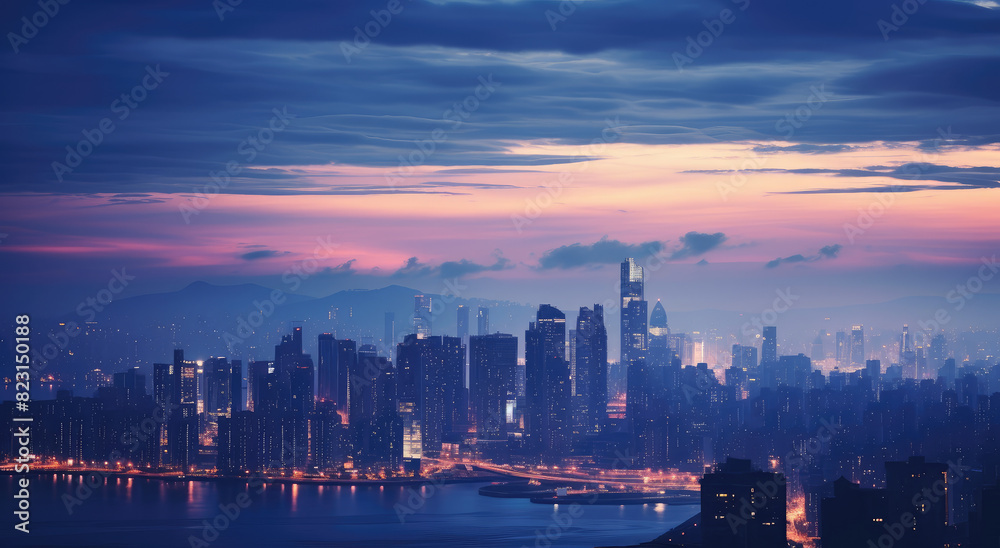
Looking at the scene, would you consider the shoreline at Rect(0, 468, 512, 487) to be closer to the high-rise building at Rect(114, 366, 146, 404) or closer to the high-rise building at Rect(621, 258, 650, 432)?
the high-rise building at Rect(114, 366, 146, 404)

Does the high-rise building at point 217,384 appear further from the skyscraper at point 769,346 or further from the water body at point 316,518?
the skyscraper at point 769,346

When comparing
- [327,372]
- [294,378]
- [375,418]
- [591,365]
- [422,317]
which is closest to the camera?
[375,418]

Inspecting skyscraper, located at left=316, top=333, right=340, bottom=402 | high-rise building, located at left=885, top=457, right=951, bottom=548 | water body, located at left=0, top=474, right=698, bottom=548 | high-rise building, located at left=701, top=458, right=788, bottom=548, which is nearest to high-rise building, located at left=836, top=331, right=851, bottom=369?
skyscraper, located at left=316, top=333, right=340, bottom=402

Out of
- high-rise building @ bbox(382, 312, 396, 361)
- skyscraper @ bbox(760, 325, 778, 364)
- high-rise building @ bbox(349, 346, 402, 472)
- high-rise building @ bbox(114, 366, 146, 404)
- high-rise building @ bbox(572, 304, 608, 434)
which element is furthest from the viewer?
high-rise building @ bbox(382, 312, 396, 361)

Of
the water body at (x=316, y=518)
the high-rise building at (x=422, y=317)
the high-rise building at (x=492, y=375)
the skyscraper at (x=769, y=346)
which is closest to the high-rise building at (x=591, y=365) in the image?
the high-rise building at (x=492, y=375)

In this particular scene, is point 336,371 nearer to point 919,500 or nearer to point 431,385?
point 431,385

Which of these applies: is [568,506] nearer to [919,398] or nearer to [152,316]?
[919,398]

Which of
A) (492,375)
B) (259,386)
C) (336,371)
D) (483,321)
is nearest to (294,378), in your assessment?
(259,386)

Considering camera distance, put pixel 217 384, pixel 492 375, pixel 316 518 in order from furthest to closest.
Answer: pixel 492 375 < pixel 217 384 < pixel 316 518
